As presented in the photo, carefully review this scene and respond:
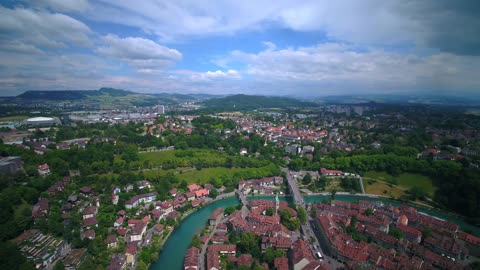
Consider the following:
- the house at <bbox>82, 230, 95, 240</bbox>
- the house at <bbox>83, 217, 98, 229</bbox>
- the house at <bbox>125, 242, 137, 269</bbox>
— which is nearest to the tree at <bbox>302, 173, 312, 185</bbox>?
the house at <bbox>125, 242, 137, 269</bbox>

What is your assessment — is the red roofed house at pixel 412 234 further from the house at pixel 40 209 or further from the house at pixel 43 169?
the house at pixel 43 169

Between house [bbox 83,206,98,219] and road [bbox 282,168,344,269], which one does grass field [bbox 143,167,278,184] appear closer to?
road [bbox 282,168,344,269]

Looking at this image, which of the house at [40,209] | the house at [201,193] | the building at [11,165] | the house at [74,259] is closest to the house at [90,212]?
the house at [40,209]

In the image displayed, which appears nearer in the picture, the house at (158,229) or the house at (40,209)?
the house at (158,229)

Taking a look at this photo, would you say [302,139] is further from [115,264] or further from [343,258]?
[115,264]

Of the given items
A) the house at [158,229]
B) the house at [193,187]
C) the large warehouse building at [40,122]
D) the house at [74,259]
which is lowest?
the house at [158,229]

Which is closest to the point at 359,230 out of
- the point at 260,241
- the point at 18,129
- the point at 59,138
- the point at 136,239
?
the point at 260,241
